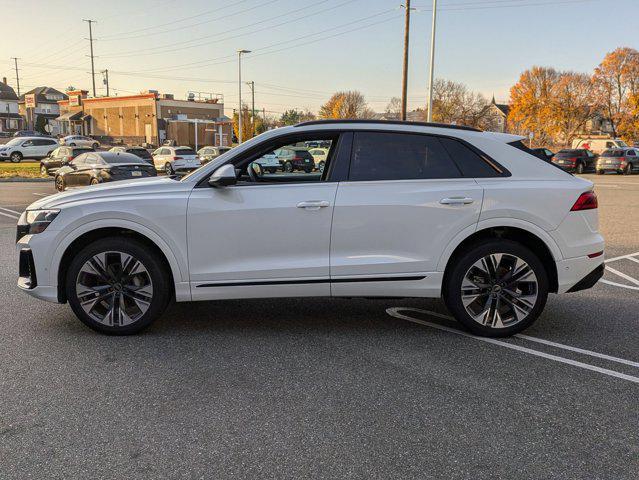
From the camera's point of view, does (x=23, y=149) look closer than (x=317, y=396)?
No

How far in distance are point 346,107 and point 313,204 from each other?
237ft

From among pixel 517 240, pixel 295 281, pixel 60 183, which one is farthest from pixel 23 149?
pixel 517 240

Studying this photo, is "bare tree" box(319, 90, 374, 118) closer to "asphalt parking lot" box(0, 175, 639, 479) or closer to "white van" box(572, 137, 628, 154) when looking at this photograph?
"white van" box(572, 137, 628, 154)

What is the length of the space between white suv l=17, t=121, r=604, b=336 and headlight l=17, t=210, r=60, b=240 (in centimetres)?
2

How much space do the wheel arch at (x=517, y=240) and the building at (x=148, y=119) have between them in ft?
224

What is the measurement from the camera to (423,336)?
474 centimetres

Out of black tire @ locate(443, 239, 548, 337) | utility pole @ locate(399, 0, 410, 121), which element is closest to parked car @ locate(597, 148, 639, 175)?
utility pole @ locate(399, 0, 410, 121)

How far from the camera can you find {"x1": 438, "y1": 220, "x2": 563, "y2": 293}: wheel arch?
4.56 metres

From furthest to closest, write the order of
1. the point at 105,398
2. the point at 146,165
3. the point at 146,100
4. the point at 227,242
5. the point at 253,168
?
1. the point at 146,100
2. the point at 146,165
3. the point at 253,168
4. the point at 227,242
5. the point at 105,398

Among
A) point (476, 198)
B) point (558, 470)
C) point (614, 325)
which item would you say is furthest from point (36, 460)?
point (614, 325)

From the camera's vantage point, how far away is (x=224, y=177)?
438 centimetres

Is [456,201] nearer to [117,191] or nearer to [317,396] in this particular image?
[317,396]

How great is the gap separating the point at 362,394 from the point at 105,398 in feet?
5.36

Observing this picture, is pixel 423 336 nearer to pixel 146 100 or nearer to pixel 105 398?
pixel 105 398
